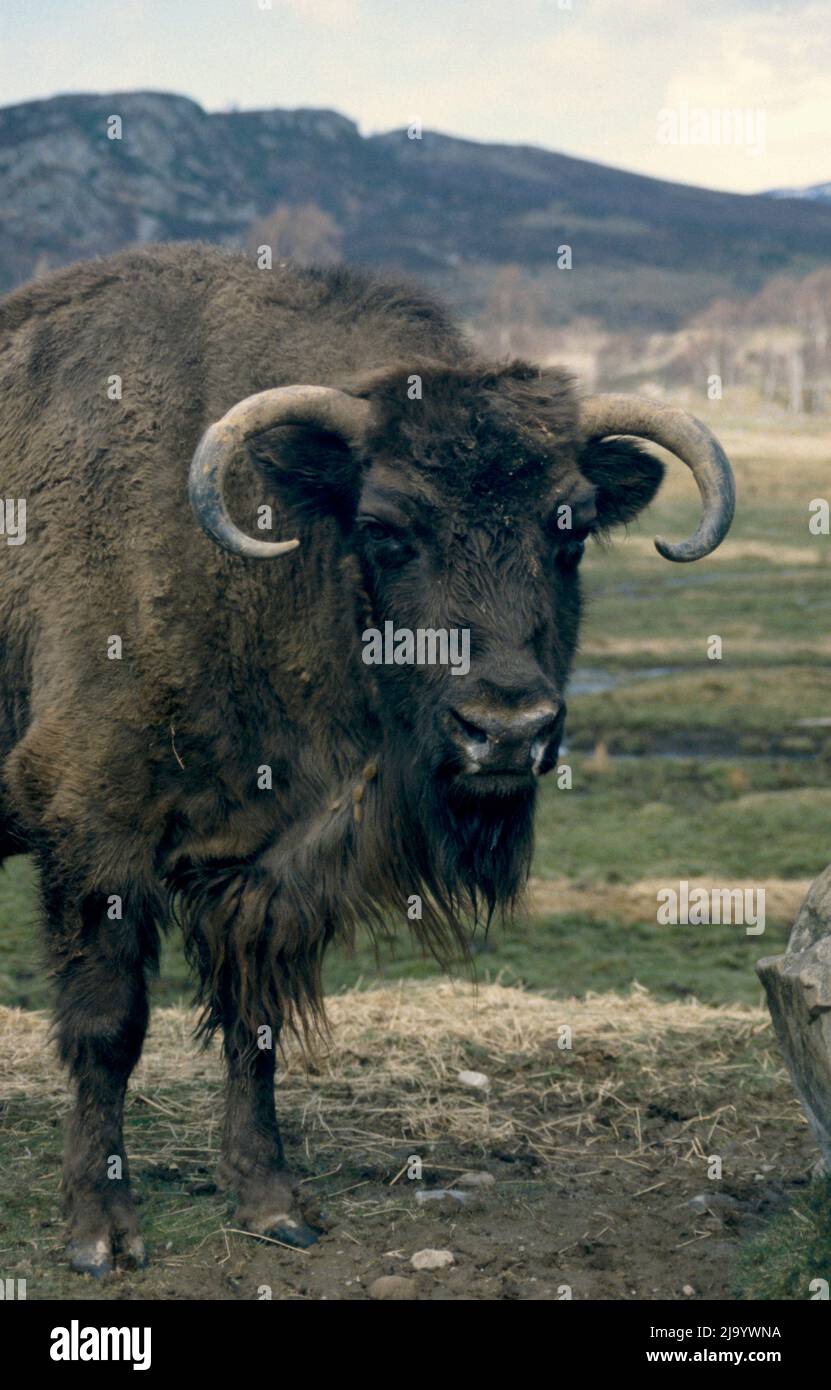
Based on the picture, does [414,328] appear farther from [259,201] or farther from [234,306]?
[259,201]

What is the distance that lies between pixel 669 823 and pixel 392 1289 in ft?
33.8

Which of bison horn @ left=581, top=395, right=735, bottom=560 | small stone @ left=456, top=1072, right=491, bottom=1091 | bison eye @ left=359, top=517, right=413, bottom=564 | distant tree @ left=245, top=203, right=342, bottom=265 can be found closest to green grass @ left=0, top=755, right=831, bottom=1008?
small stone @ left=456, top=1072, right=491, bottom=1091

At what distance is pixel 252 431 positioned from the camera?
524 cm

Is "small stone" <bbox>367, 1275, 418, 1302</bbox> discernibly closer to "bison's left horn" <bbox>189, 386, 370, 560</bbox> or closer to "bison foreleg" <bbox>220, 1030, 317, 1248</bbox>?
"bison foreleg" <bbox>220, 1030, 317, 1248</bbox>

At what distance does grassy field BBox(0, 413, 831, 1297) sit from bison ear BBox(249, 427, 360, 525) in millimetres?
1214

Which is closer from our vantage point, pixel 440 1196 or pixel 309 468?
pixel 309 468

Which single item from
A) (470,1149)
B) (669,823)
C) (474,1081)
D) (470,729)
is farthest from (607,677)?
(470,729)

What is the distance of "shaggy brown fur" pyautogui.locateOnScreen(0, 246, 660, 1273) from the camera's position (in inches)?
207

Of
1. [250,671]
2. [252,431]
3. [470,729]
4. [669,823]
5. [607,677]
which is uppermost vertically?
[252,431]

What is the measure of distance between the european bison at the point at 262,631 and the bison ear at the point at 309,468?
11 mm

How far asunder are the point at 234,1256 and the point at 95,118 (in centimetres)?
19360

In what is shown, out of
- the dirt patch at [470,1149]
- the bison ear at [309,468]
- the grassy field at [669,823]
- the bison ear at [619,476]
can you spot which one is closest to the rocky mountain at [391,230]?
the grassy field at [669,823]

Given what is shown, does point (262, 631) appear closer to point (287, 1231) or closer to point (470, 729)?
point (470, 729)
